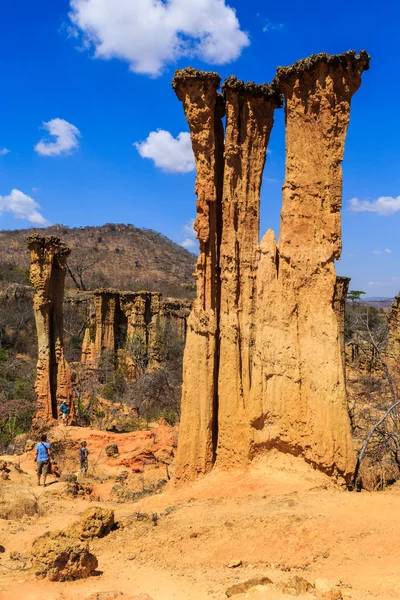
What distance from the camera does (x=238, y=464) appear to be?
7836 millimetres

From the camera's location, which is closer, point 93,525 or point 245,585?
point 245,585

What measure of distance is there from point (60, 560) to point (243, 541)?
1952mm

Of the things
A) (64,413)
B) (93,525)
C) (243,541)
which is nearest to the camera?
(243,541)

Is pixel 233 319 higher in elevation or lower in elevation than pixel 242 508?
higher

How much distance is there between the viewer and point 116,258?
63.2 metres

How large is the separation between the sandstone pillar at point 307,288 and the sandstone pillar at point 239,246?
43cm

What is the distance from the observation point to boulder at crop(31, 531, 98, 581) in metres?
5.20

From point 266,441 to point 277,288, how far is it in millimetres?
2300

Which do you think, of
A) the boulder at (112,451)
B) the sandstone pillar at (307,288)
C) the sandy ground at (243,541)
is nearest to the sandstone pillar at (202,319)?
the sandy ground at (243,541)

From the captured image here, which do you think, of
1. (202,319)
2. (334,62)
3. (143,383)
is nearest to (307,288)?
(202,319)

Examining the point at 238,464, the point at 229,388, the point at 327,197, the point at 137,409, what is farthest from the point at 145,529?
the point at 137,409

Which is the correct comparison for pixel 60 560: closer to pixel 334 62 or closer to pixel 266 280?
pixel 266 280

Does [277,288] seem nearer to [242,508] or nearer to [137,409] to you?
[242,508]

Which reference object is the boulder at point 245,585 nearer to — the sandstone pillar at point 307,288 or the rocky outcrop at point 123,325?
the sandstone pillar at point 307,288
